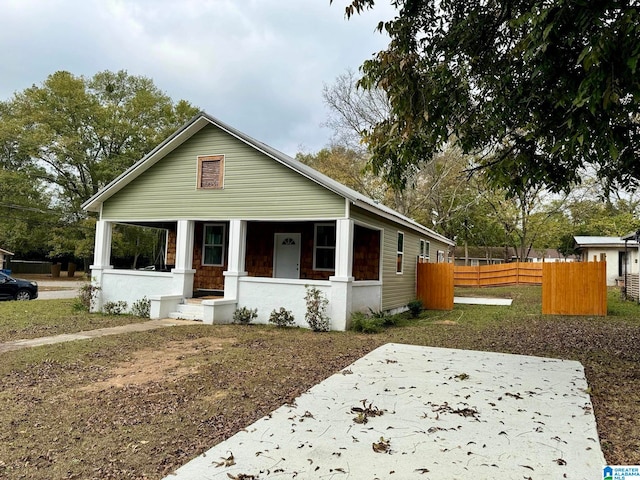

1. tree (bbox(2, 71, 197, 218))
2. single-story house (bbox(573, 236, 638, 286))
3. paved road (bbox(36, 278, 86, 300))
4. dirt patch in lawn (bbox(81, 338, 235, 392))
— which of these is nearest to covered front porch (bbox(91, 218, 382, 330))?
dirt patch in lawn (bbox(81, 338, 235, 392))

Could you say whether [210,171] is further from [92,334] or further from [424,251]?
[424,251]

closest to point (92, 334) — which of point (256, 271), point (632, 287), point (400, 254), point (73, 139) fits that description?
point (256, 271)

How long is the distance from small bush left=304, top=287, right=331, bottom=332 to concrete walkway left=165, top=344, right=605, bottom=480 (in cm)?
399

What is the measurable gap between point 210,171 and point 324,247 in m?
4.06

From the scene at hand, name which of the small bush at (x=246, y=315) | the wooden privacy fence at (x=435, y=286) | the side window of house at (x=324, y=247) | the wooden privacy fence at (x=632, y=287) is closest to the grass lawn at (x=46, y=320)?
the small bush at (x=246, y=315)

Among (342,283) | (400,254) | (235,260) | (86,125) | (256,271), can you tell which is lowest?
(342,283)

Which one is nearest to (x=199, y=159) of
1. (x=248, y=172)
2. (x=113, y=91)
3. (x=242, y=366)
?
(x=248, y=172)

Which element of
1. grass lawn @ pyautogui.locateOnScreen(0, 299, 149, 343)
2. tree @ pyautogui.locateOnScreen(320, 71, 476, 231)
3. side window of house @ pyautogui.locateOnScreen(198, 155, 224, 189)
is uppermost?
tree @ pyautogui.locateOnScreen(320, 71, 476, 231)

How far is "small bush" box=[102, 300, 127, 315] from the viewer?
1227 centimetres

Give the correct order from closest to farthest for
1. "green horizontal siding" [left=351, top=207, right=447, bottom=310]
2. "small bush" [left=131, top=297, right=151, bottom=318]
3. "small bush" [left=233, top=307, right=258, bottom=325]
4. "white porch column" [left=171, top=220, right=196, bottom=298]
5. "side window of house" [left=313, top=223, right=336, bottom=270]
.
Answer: "small bush" [left=233, top=307, right=258, bottom=325] → "small bush" [left=131, top=297, right=151, bottom=318] → "white porch column" [left=171, top=220, right=196, bottom=298] → "green horizontal siding" [left=351, top=207, right=447, bottom=310] → "side window of house" [left=313, top=223, right=336, bottom=270]

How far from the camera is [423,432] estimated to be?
384 cm

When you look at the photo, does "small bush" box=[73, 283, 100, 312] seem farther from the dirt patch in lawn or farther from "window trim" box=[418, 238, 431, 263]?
"window trim" box=[418, 238, 431, 263]

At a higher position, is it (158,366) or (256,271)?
(256,271)

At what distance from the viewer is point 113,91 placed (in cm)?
3484
